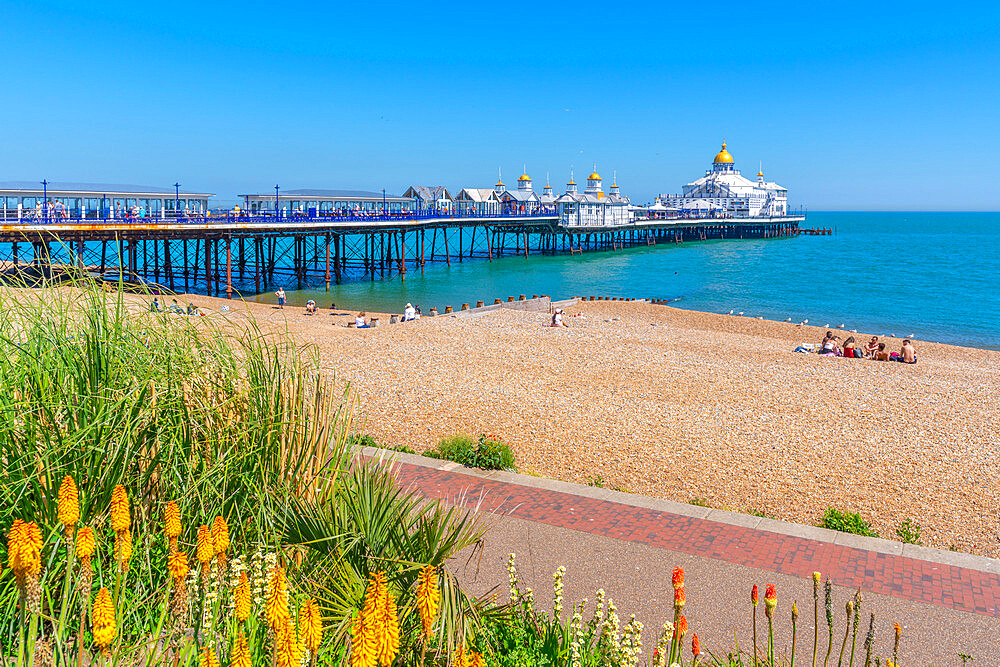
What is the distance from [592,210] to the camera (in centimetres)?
7600

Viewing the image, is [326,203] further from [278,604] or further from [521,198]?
[278,604]

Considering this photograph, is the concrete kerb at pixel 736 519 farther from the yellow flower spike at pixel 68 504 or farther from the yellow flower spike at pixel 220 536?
the yellow flower spike at pixel 68 504

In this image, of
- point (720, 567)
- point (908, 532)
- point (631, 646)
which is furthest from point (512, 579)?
point (908, 532)

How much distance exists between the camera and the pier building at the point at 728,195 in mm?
110062

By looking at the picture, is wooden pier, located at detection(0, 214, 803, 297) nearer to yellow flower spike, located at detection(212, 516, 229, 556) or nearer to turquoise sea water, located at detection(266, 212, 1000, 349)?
yellow flower spike, located at detection(212, 516, 229, 556)

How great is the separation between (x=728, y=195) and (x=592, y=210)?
42.9m

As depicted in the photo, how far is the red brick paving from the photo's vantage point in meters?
5.57

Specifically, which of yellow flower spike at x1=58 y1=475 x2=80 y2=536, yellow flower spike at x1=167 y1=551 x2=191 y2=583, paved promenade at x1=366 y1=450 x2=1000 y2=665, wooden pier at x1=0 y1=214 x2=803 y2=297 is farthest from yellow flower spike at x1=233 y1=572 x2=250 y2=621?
wooden pier at x1=0 y1=214 x2=803 y2=297

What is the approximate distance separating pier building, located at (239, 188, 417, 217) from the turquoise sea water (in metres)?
5.78

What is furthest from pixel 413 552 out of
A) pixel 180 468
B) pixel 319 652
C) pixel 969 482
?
pixel 969 482

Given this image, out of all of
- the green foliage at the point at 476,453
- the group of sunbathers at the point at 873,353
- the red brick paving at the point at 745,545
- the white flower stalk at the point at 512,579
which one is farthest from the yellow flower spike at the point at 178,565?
the group of sunbathers at the point at 873,353

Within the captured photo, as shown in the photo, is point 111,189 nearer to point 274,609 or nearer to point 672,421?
point 672,421

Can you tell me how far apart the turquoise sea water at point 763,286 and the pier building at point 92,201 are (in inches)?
315

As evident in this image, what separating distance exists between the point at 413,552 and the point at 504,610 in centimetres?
74
